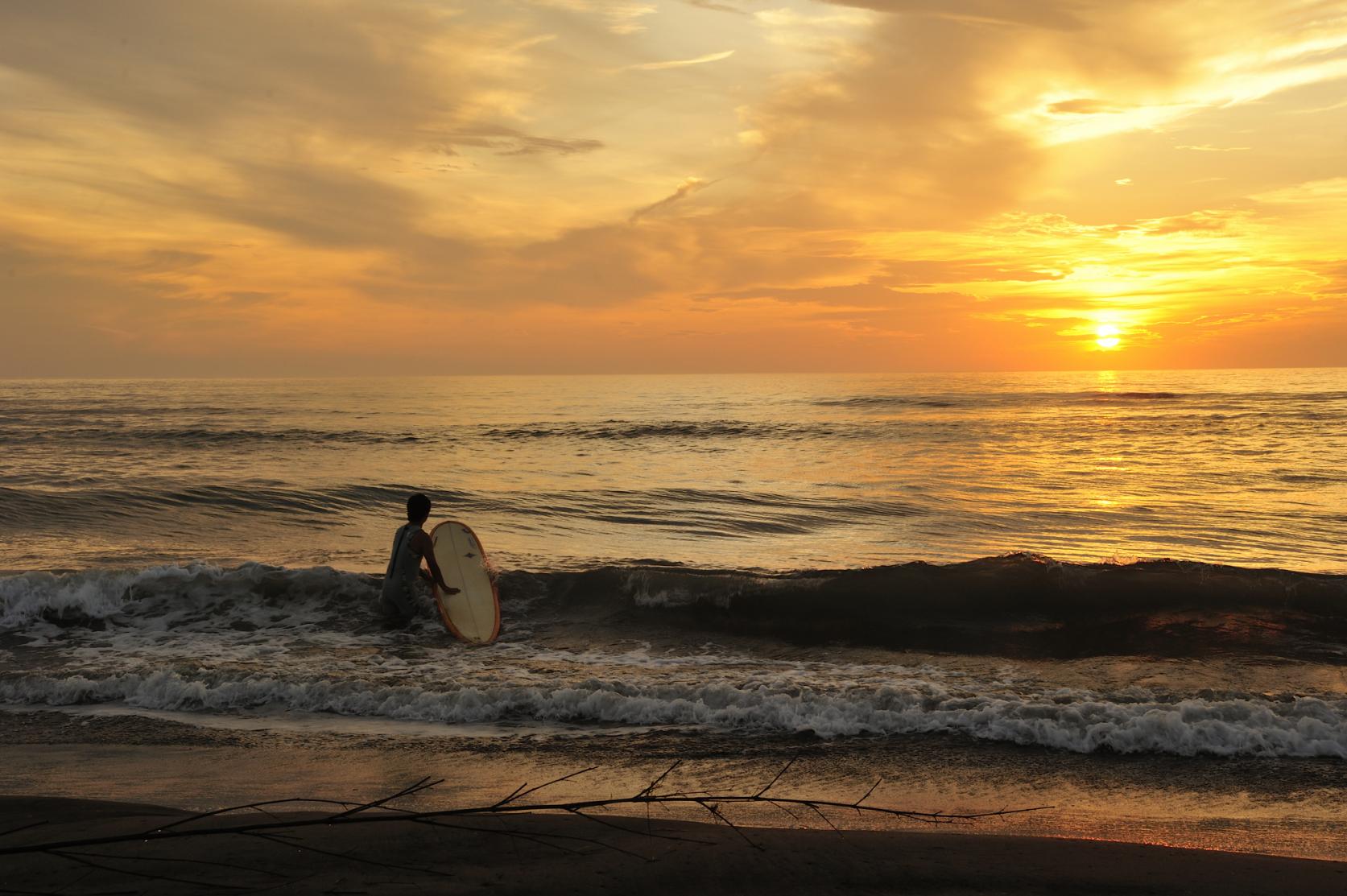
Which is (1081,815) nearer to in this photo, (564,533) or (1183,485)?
(564,533)

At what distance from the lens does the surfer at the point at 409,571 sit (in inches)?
395

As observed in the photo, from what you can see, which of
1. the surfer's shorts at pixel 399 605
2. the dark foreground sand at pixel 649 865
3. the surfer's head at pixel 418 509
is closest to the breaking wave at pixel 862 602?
the surfer's shorts at pixel 399 605

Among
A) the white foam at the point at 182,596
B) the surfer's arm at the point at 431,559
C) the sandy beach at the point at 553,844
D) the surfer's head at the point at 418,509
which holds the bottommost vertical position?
the white foam at the point at 182,596

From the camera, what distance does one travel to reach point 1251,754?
19.0 ft

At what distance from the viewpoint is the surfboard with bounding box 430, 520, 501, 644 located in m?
9.80

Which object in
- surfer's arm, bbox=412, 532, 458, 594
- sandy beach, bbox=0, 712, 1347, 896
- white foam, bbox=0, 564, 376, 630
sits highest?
surfer's arm, bbox=412, 532, 458, 594

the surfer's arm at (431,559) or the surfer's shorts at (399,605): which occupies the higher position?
the surfer's arm at (431,559)

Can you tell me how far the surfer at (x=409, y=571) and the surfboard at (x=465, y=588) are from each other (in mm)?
179

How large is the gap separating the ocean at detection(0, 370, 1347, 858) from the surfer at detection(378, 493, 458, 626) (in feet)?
0.86

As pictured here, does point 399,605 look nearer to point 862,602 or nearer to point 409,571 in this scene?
point 409,571

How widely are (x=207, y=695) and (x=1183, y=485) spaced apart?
2230 centimetres

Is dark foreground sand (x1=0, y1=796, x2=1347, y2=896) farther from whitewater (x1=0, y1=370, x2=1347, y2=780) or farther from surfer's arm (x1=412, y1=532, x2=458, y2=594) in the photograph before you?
surfer's arm (x1=412, y1=532, x2=458, y2=594)

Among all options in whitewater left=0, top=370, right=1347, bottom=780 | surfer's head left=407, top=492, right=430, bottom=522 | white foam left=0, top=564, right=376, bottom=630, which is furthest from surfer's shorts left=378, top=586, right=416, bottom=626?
white foam left=0, top=564, right=376, bottom=630

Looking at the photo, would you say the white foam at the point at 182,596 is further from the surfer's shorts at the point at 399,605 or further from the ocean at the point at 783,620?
the surfer's shorts at the point at 399,605
